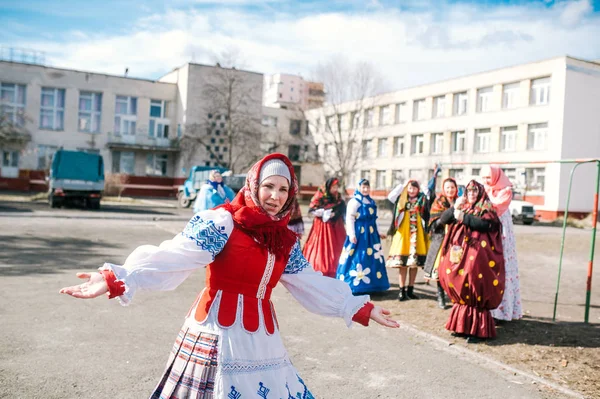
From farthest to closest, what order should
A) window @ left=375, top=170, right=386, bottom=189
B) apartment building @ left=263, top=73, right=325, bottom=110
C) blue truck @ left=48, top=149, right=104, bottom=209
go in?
apartment building @ left=263, top=73, right=325, bottom=110 → window @ left=375, top=170, right=386, bottom=189 → blue truck @ left=48, top=149, right=104, bottom=209

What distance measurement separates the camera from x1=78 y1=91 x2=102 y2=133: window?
157 ft

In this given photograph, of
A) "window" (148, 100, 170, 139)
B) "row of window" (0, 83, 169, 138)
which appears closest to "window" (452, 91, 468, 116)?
"window" (148, 100, 170, 139)

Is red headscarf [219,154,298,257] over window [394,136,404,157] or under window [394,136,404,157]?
under

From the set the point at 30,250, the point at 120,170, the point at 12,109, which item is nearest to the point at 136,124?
the point at 120,170

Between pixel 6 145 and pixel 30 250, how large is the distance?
→ 36370 mm

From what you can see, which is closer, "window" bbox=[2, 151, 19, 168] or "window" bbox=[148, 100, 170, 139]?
"window" bbox=[2, 151, 19, 168]

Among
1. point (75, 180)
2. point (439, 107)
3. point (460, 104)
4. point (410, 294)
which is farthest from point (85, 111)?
point (410, 294)

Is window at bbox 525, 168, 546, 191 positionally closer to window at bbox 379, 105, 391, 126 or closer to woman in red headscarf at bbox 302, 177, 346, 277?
window at bbox 379, 105, 391, 126

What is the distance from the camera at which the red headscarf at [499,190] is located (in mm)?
7055

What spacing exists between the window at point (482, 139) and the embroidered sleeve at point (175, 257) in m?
43.0

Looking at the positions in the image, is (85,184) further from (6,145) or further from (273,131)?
(273,131)

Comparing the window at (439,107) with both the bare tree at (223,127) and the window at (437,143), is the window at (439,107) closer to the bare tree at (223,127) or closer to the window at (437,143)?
the window at (437,143)

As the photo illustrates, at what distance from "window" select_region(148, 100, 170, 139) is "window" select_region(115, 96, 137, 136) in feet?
5.12

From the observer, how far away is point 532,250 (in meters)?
18.3
